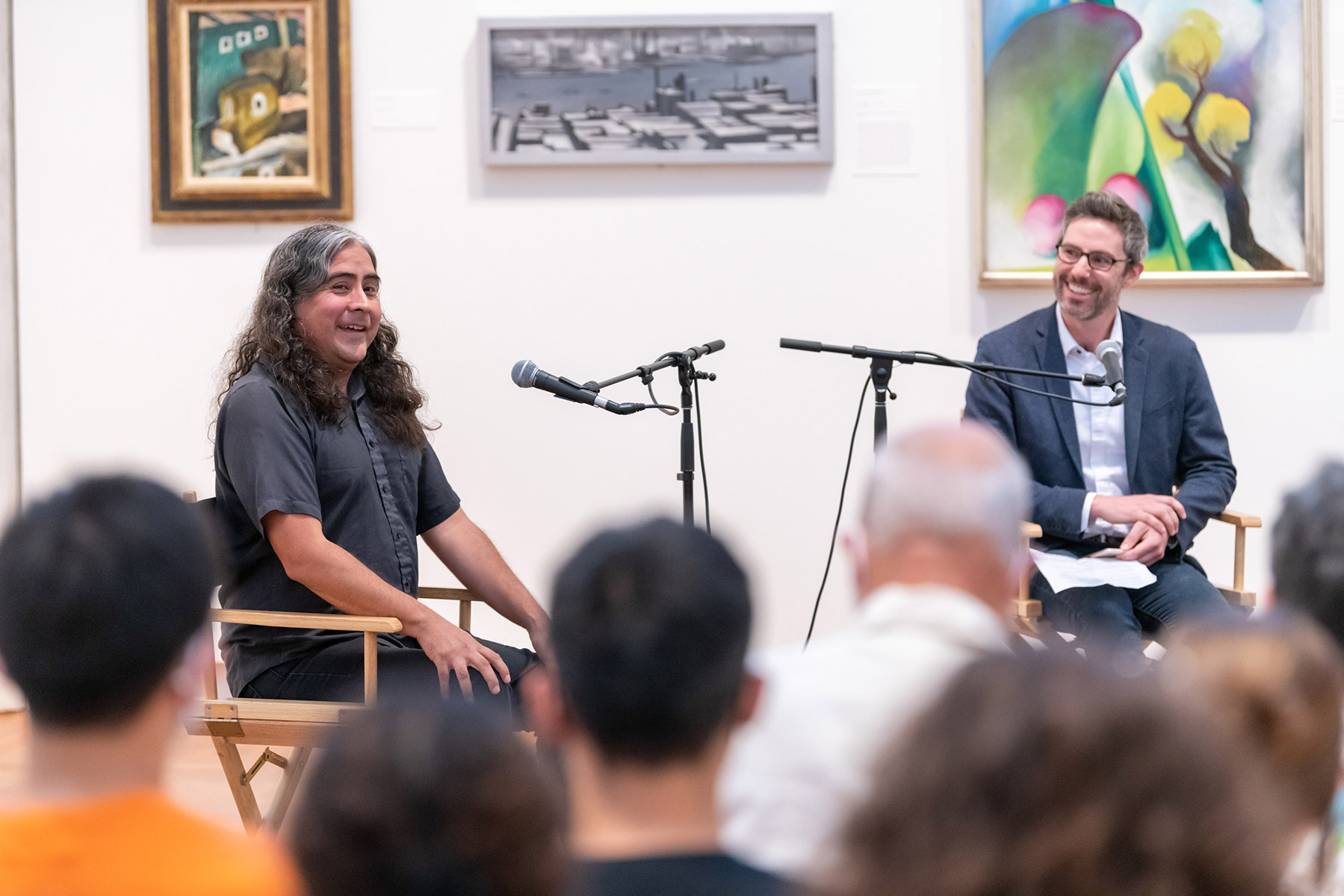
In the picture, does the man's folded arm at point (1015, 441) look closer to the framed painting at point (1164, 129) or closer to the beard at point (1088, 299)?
the beard at point (1088, 299)

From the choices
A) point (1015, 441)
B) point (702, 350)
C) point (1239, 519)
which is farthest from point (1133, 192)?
point (702, 350)

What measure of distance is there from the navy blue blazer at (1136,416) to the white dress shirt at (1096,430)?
28 mm

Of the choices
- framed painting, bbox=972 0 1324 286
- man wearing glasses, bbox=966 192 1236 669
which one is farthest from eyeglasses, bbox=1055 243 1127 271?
framed painting, bbox=972 0 1324 286

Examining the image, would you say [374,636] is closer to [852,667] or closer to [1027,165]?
[852,667]

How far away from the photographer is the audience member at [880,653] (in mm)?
1119

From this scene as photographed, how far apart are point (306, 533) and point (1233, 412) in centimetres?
258

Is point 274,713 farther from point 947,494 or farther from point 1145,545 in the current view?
point 1145,545

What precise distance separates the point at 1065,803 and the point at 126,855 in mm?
617

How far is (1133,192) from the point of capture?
137 inches

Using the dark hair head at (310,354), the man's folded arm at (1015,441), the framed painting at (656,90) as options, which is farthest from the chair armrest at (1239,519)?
the dark hair head at (310,354)

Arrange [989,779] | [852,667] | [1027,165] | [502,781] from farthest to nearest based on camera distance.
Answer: [1027,165] → [852,667] → [502,781] → [989,779]

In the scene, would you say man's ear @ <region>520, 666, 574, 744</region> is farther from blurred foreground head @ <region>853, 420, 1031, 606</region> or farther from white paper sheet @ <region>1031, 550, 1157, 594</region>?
white paper sheet @ <region>1031, 550, 1157, 594</region>

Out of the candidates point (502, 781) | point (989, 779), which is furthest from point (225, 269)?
point (989, 779)

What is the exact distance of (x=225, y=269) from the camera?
141 inches
